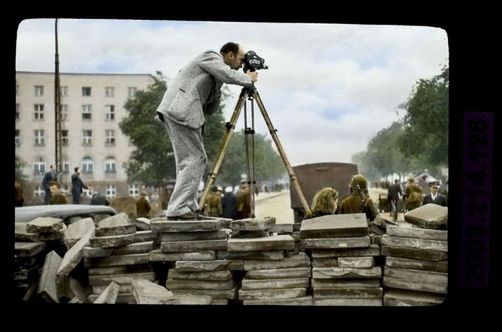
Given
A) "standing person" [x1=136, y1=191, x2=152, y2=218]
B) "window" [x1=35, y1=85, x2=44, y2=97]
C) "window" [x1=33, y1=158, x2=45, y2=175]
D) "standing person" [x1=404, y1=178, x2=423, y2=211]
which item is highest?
"window" [x1=35, y1=85, x2=44, y2=97]

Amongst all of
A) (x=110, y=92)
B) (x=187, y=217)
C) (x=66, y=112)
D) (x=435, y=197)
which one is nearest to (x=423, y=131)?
(x=435, y=197)

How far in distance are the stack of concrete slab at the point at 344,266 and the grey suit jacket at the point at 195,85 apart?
1.19 metres

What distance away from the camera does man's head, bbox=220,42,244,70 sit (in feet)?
12.6

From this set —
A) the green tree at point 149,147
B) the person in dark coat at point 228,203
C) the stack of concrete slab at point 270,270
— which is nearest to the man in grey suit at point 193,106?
the stack of concrete slab at point 270,270

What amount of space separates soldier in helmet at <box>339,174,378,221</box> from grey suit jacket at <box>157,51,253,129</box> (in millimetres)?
1448

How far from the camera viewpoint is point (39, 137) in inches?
162

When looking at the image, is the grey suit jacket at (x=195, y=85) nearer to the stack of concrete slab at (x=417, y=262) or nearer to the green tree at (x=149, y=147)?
the stack of concrete slab at (x=417, y=262)

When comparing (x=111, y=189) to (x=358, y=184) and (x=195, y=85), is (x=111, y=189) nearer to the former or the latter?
(x=195, y=85)

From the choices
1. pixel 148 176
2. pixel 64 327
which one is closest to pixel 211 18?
pixel 64 327

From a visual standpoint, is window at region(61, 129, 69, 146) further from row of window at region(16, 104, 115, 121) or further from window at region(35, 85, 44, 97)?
window at region(35, 85, 44, 97)

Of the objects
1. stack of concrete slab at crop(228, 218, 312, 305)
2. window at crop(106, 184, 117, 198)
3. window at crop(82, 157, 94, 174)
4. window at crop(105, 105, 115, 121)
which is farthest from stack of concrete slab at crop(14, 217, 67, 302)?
window at crop(105, 105, 115, 121)

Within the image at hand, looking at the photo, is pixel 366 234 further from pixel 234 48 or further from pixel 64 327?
pixel 64 327

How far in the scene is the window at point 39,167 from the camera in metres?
4.05

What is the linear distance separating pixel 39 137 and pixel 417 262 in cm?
300
